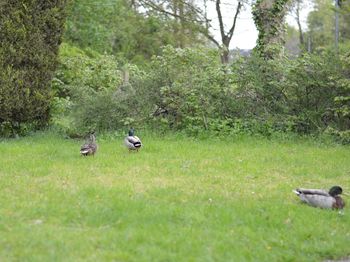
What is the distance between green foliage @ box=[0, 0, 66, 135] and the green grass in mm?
2513

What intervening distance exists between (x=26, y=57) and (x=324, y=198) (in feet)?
29.8

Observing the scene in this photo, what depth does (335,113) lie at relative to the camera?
1445cm

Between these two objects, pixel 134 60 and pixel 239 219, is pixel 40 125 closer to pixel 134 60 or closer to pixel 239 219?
pixel 239 219

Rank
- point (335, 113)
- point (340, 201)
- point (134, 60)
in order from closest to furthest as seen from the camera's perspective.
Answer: point (340, 201) < point (335, 113) < point (134, 60)

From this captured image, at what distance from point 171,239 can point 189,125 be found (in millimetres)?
8663

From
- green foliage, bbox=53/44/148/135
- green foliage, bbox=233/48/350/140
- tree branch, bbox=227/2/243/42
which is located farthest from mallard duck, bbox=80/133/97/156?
tree branch, bbox=227/2/243/42

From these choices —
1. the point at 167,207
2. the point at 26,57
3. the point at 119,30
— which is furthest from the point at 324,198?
the point at 119,30

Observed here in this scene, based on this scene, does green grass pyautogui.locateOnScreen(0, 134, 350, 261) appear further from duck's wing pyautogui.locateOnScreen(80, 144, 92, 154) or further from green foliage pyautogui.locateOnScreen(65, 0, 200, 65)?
green foliage pyautogui.locateOnScreen(65, 0, 200, 65)

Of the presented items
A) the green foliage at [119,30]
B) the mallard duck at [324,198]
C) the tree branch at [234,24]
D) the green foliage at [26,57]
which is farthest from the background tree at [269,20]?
the tree branch at [234,24]

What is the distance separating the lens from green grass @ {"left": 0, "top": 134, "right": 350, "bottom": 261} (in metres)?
6.23

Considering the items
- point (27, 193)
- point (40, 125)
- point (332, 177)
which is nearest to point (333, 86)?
point (332, 177)

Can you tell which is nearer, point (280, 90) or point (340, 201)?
point (340, 201)

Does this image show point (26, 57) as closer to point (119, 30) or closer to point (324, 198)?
point (324, 198)

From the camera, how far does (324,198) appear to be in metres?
7.91
